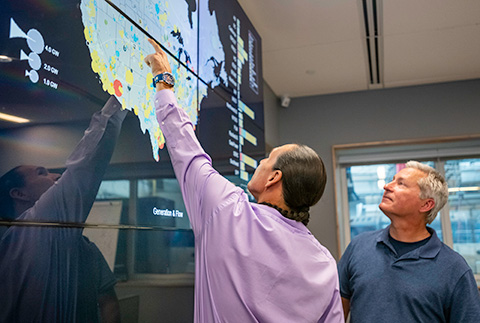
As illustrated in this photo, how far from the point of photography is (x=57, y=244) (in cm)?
105

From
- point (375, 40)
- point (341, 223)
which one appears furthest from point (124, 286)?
point (341, 223)

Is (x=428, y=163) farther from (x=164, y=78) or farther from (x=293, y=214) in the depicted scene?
(x=164, y=78)

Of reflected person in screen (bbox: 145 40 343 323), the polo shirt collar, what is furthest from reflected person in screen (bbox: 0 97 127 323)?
the polo shirt collar

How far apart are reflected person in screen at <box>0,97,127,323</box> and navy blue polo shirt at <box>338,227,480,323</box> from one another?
1.03 meters

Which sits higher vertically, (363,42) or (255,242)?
(363,42)

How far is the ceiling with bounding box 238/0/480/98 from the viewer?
9.14ft

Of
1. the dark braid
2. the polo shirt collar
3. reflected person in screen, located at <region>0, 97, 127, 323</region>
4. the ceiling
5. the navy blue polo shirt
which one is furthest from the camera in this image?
the ceiling

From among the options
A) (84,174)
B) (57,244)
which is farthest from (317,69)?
(57,244)

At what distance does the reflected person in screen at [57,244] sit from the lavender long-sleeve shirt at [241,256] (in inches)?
10.1

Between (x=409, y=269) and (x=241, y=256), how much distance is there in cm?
99

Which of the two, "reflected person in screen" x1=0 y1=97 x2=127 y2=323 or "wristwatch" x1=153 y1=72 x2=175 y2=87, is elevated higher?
"wristwatch" x1=153 y1=72 x2=175 y2=87

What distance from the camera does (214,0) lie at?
7.00 ft

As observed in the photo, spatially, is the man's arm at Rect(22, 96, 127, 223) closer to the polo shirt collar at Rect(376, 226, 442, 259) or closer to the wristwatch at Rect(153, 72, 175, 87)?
the wristwatch at Rect(153, 72, 175, 87)

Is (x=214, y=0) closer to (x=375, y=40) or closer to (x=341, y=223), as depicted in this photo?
(x=375, y=40)
